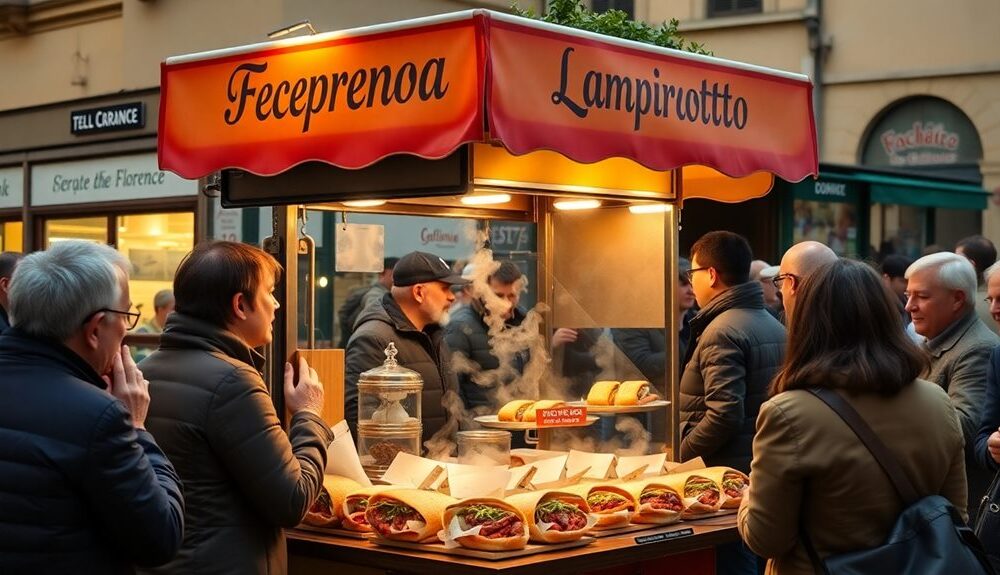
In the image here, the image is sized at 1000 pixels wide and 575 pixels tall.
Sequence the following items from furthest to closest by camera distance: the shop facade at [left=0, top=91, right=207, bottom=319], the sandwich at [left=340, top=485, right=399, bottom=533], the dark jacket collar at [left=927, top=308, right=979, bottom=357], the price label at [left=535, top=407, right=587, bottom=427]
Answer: the shop facade at [left=0, top=91, right=207, bottom=319] < the price label at [left=535, top=407, right=587, bottom=427] < the dark jacket collar at [left=927, top=308, right=979, bottom=357] < the sandwich at [left=340, top=485, right=399, bottom=533]

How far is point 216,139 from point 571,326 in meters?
2.00

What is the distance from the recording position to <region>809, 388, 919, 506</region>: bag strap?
3.64 meters

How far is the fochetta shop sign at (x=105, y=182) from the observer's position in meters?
12.4

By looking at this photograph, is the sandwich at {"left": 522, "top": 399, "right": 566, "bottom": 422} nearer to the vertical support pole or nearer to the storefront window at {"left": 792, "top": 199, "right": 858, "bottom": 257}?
the vertical support pole

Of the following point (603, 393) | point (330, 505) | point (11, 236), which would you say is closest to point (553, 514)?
point (330, 505)

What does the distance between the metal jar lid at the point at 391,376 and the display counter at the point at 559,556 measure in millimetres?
851

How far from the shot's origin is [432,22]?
458cm

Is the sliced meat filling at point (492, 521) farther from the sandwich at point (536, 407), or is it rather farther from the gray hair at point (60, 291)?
the gray hair at point (60, 291)

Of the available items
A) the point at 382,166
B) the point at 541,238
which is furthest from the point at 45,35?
the point at 382,166

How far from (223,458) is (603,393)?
7.73 feet

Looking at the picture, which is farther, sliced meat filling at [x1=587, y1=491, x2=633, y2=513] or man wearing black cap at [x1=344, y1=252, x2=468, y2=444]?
man wearing black cap at [x1=344, y1=252, x2=468, y2=444]

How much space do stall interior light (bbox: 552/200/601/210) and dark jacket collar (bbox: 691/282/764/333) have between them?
0.68m

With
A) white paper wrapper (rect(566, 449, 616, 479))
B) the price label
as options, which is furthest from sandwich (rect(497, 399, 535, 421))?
white paper wrapper (rect(566, 449, 616, 479))

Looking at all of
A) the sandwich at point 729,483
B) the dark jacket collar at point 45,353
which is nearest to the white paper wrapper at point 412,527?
the sandwich at point 729,483
